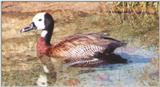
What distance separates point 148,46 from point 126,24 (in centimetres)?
19

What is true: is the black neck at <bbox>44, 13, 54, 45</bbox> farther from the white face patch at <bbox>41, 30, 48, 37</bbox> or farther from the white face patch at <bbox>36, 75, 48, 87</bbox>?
the white face patch at <bbox>36, 75, 48, 87</bbox>

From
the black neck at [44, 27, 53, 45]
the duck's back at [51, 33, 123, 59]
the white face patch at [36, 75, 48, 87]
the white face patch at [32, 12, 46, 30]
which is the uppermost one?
the white face patch at [32, 12, 46, 30]

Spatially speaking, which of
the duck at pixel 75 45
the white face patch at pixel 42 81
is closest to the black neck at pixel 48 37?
the duck at pixel 75 45

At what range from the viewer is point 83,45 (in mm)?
2592

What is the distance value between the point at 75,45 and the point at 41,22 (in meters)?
0.25

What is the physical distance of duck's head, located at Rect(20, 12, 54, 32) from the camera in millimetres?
2566

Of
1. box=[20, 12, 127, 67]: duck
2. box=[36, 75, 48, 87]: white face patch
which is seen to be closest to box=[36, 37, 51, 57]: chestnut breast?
box=[20, 12, 127, 67]: duck

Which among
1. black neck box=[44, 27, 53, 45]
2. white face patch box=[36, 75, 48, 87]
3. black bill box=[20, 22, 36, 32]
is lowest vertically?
white face patch box=[36, 75, 48, 87]

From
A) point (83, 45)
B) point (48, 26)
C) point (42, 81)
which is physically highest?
point (48, 26)

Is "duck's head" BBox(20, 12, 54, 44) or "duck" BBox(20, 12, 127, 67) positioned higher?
"duck's head" BBox(20, 12, 54, 44)

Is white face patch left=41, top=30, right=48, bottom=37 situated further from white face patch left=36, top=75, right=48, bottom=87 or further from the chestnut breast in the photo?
white face patch left=36, top=75, right=48, bottom=87

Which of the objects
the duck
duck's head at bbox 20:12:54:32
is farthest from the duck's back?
duck's head at bbox 20:12:54:32

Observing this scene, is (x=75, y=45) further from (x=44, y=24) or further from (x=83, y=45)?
(x=44, y=24)

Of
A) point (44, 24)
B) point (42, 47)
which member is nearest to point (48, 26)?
point (44, 24)
